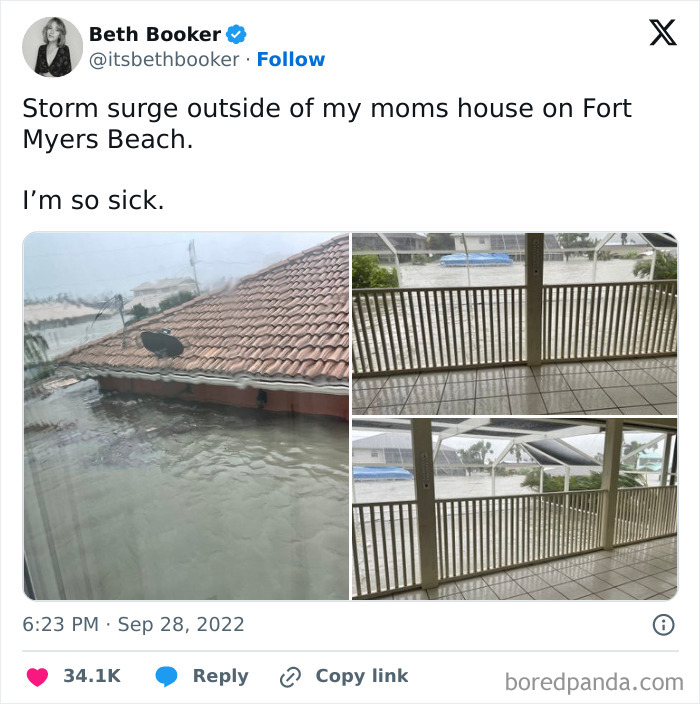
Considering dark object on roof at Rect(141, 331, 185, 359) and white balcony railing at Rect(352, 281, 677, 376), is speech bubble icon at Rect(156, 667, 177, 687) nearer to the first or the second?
dark object on roof at Rect(141, 331, 185, 359)

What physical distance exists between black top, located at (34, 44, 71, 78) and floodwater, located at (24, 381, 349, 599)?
34.7 inches

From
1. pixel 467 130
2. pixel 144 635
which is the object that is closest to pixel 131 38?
pixel 467 130

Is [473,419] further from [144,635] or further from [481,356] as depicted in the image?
[144,635]

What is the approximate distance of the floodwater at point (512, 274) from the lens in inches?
54.1

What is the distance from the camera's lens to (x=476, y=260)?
4.59ft

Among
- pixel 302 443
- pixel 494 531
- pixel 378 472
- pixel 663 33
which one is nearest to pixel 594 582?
pixel 494 531

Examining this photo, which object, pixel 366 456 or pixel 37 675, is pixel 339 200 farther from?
pixel 37 675

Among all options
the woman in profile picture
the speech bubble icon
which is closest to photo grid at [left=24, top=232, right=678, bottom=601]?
the speech bubble icon

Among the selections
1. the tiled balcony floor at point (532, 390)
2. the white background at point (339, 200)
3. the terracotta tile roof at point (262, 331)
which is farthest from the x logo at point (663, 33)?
the terracotta tile roof at point (262, 331)

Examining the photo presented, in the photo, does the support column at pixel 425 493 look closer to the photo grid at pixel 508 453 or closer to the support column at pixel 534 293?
the photo grid at pixel 508 453

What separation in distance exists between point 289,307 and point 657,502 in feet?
3.99

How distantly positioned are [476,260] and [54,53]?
52.8 inches

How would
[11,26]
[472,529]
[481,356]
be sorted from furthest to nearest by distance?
[481,356] < [472,529] < [11,26]

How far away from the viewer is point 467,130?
1247mm
